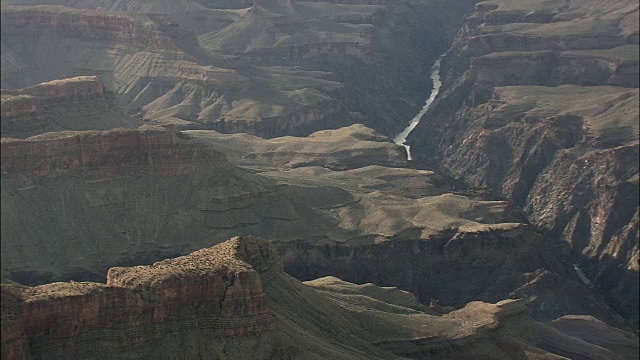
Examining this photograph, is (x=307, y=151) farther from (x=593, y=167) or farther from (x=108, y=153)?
(x=108, y=153)

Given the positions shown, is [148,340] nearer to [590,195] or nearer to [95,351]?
[95,351]

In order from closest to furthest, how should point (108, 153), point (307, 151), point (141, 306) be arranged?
point (141, 306), point (108, 153), point (307, 151)

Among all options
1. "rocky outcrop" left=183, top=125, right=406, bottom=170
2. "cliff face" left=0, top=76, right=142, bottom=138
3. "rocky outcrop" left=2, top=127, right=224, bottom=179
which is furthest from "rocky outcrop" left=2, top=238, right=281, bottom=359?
"rocky outcrop" left=183, top=125, right=406, bottom=170

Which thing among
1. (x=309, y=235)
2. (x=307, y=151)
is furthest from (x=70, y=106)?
(x=307, y=151)

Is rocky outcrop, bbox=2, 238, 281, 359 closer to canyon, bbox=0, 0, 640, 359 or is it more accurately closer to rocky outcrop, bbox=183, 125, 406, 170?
canyon, bbox=0, 0, 640, 359

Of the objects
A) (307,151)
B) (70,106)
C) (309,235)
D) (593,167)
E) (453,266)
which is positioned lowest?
(453,266)

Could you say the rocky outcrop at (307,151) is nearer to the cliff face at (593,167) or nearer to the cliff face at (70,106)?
the cliff face at (593,167)

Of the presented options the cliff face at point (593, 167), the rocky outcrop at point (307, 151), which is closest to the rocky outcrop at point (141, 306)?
the cliff face at point (593, 167)
